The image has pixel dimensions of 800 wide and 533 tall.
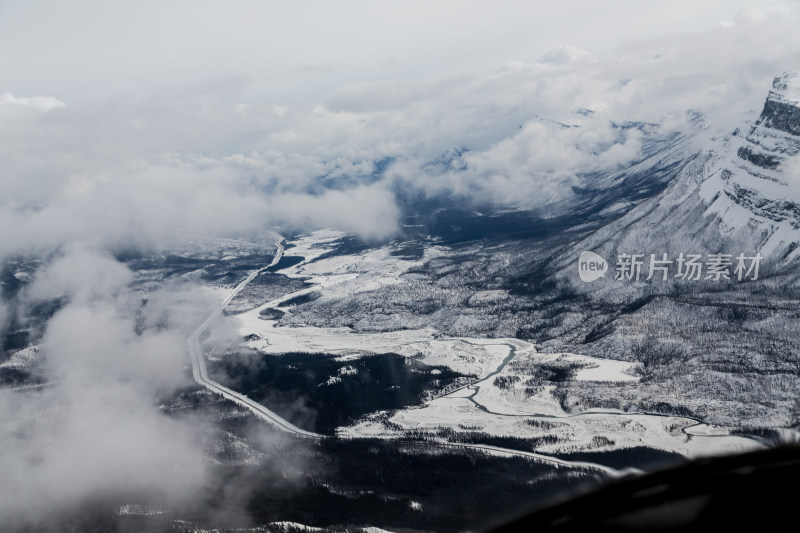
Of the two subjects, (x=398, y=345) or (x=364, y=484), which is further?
(x=398, y=345)

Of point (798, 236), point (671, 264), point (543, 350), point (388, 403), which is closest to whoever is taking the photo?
point (388, 403)

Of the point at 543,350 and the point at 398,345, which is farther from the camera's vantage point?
the point at 398,345

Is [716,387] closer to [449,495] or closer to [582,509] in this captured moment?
[449,495]

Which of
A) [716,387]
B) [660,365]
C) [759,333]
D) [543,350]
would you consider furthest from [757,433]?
[543,350]

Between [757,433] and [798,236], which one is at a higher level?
[798,236]

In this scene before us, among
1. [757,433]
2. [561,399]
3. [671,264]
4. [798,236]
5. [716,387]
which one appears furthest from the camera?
[671,264]

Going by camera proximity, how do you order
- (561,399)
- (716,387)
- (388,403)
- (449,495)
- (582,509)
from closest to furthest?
(582,509) → (449,495) → (716,387) → (561,399) → (388,403)

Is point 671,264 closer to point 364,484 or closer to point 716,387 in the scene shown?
point 716,387

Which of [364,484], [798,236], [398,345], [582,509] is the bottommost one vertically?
[398,345]

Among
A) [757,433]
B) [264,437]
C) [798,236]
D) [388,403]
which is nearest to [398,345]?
[388,403]
